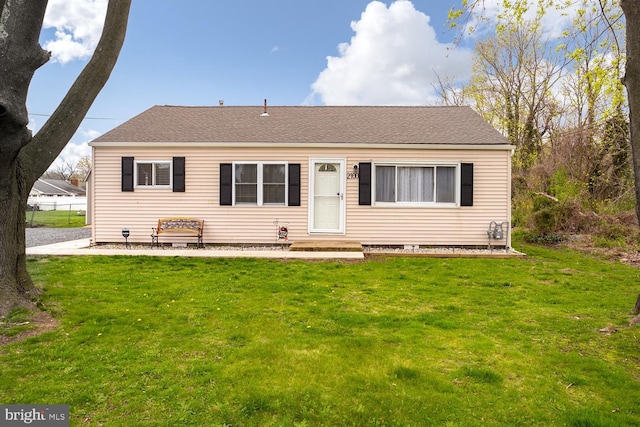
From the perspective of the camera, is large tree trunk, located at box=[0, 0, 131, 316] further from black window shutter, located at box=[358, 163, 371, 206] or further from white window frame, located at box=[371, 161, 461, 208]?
white window frame, located at box=[371, 161, 461, 208]

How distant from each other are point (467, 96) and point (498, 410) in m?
23.1

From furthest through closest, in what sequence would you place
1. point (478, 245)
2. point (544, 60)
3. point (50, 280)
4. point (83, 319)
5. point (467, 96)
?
point (467, 96), point (544, 60), point (478, 245), point (50, 280), point (83, 319)

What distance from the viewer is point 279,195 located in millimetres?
9875

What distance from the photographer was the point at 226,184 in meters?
Answer: 9.74

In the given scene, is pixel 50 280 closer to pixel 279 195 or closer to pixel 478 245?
pixel 279 195

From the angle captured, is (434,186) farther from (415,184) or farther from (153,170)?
(153,170)

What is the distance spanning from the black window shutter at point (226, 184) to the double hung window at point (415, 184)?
394 centimetres

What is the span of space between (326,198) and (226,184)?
8.92 ft

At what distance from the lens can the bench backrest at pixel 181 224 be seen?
9.73 m

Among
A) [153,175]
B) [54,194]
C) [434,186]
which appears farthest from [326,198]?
[54,194]

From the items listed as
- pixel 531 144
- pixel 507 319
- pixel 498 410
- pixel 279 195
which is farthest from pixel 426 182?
pixel 531 144

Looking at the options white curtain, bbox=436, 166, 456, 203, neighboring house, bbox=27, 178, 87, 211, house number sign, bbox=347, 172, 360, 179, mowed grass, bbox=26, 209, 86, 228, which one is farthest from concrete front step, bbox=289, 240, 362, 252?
neighboring house, bbox=27, 178, 87, 211

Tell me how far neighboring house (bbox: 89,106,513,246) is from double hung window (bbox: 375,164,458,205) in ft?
0.09
